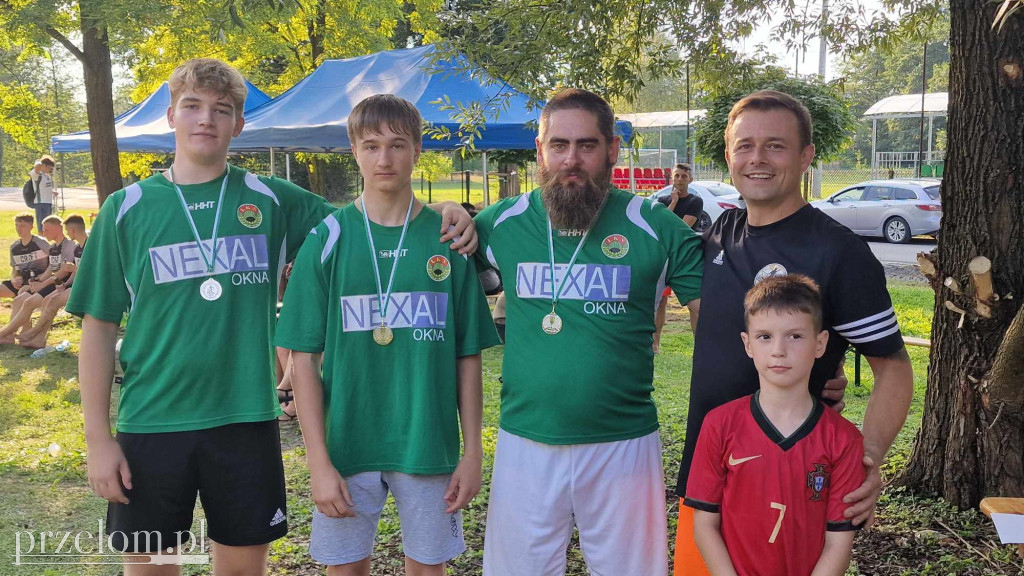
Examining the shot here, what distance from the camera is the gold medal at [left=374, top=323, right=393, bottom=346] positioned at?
9.11ft

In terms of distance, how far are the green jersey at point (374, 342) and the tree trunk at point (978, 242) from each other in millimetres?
2791

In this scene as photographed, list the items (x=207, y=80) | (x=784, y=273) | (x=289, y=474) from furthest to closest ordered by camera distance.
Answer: (x=289, y=474) → (x=207, y=80) → (x=784, y=273)

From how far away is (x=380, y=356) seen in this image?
279 centimetres

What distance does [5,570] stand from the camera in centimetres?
429

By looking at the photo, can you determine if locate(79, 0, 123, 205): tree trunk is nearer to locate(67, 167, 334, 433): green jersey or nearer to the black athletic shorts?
locate(67, 167, 334, 433): green jersey

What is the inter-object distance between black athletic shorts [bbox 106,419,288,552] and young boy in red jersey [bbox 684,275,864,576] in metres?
1.54

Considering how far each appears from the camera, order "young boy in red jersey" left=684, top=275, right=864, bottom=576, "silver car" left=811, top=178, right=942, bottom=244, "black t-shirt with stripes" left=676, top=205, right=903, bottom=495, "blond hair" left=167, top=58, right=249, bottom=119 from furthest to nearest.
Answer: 1. "silver car" left=811, top=178, right=942, bottom=244
2. "blond hair" left=167, top=58, right=249, bottom=119
3. "black t-shirt with stripes" left=676, top=205, right=903, bottom=495
4. "young boy in red jersey" left=684, top=275, right=864, bottom=576

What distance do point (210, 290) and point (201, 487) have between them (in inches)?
27.2

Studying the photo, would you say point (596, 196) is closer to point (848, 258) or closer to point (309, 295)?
point (848, 258)

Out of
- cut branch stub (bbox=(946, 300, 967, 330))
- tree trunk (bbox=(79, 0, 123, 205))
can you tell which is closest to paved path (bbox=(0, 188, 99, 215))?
tree trunk (bbox=(79, 0, 123, 205))

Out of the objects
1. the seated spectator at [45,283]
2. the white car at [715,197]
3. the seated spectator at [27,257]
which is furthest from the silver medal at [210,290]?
the white car at [715,197]

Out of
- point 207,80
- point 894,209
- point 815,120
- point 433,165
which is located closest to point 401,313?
point 207,80

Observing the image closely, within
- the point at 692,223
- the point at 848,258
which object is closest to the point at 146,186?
the point at 848,258

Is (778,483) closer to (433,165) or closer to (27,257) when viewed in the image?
(27,257)
